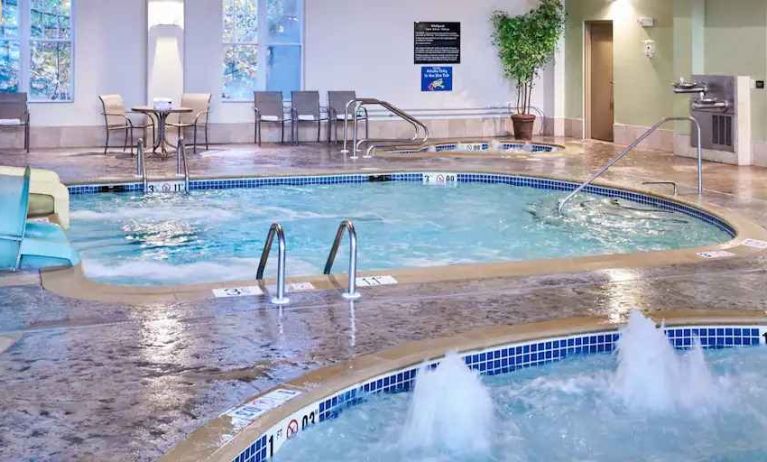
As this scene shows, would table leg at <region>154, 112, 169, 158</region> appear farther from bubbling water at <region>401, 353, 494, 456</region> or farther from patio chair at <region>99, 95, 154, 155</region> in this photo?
bubbling water at <region>401, 353, 494, 456</region>

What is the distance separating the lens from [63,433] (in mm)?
3170

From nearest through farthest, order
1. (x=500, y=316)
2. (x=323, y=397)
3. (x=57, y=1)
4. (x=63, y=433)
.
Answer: (x=63, y=433), (x=323, y=397), (x=500, y=316), (x=57, y=1)

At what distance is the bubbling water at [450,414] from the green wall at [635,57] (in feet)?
32.9

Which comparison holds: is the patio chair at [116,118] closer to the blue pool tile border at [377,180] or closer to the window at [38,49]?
the window at [38,49]

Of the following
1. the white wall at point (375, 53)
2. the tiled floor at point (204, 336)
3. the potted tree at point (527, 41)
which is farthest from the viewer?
the potted tree at point (527, 41)

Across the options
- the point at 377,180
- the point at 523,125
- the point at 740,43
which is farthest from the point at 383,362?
the point at 523,125

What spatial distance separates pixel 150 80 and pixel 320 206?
5.25 meters

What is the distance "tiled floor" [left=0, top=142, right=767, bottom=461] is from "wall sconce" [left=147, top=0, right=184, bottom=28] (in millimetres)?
8964

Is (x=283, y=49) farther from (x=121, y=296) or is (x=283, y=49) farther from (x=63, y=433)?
(x=63, y=433)

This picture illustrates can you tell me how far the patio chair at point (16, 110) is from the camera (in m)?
13.1

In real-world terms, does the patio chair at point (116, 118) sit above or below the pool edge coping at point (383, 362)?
above

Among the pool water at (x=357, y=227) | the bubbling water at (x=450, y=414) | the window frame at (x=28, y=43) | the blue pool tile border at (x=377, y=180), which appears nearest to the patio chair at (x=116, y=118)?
the window frame at (x=28, y=43)

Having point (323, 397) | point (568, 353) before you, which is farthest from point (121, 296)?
point (568, 353)

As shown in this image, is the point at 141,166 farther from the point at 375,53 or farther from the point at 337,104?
the point at 375,53
